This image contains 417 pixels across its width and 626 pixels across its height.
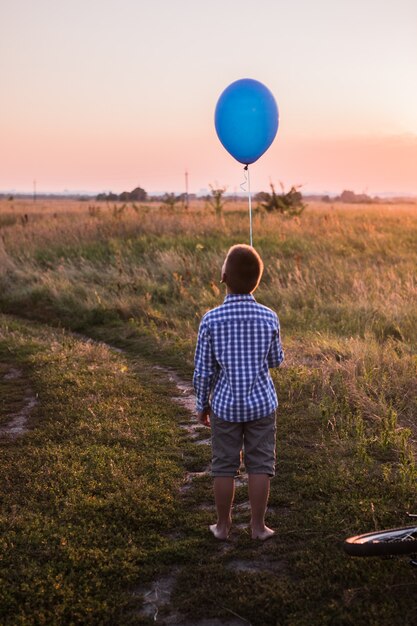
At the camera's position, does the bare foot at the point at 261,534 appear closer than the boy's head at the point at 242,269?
No

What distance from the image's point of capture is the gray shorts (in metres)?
3.97

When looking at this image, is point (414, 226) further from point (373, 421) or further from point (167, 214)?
point (373, 421)

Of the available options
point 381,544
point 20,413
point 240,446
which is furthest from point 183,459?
point 381,544

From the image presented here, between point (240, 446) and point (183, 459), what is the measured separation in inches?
66.5

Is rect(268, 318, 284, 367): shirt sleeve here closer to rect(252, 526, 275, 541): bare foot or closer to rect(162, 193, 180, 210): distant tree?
rect(252, 526, 275, 541): bare foot

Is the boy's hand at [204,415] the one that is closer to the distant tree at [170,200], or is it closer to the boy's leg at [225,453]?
the boy's leg at [225,453]

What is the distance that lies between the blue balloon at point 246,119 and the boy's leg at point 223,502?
5.49 metres

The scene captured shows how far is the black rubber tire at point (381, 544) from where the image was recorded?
3400mm

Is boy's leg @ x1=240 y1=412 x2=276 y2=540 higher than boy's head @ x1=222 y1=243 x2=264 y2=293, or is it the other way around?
boy's head @ x1=222 y1=243 x2=264 y2=293

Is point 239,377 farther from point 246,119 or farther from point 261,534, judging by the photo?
point 246,119

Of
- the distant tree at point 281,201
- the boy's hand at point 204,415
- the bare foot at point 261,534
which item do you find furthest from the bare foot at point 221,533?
the distant tree at point 281,201

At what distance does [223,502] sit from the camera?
4055mm

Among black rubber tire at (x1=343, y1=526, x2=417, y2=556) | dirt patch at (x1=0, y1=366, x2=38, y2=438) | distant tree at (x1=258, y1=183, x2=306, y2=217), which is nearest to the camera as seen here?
black rubber tire at (x1=343, y1=526, x2=417, y2=556)

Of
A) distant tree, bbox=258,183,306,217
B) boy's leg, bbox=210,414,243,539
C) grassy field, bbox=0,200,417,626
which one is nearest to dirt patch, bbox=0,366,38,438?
grassy field, bbox=0,200,417,626
